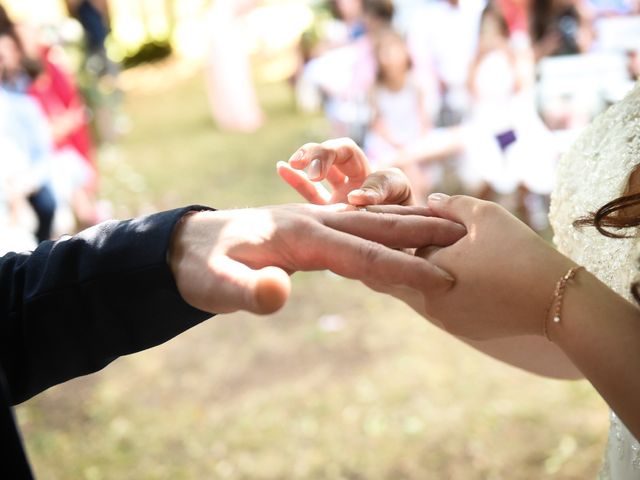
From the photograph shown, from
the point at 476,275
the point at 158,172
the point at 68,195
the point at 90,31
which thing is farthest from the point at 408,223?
the point at 90,31

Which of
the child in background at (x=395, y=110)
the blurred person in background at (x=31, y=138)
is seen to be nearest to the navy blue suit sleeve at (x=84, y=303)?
the blurred person in background at (x=31, y=138)

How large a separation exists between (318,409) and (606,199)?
8.79 ft

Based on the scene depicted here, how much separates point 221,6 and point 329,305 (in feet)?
20.3

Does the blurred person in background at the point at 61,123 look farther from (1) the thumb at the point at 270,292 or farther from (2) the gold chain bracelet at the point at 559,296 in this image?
(2) the gold chain bracelet at the point at 559,296

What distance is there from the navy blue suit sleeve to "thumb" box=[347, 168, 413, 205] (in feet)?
1.32

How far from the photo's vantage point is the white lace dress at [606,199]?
126 cm

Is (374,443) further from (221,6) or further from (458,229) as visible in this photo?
(221,6)

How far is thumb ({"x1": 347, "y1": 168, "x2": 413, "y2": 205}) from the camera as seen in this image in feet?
4.82

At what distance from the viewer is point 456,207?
4.40 ft

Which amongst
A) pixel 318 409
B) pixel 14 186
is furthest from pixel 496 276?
pixel 14 186

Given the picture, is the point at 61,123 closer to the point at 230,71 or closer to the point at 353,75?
the point at 353,75

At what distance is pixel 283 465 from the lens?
3.38 metres

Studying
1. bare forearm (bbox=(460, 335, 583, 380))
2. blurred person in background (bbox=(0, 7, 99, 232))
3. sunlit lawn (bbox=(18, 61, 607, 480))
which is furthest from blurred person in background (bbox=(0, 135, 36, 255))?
bare forearm (bbox=(460, 335, 583, 380))

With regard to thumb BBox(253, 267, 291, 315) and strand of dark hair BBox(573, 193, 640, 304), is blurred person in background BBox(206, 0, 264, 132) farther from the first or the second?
thumb BBox(253, 267, 291, 315)
